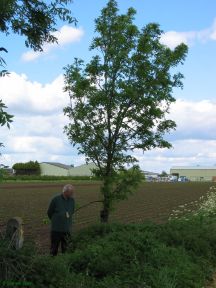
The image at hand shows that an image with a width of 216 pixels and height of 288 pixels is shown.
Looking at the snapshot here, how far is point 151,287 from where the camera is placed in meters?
7.36

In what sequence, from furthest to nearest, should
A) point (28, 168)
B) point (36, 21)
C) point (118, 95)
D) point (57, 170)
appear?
point (57, 170) < point (28, 168) < point (118, 95) < point (36, 21)

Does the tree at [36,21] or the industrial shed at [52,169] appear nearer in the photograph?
the tree at [36,21]

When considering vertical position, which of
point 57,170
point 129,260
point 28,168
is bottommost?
point 129,260

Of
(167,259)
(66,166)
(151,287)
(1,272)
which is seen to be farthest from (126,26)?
(66,166)

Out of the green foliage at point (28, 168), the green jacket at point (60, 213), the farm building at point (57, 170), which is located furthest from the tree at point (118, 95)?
the farm building at point (57, 170)

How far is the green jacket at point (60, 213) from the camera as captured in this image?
36.8ft

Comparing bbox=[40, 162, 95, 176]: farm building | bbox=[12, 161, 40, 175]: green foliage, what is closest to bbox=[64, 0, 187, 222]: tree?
bbox=[12, 161, 40, 175]: green foliage

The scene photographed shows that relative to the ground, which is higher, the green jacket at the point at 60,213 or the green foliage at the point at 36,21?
the green foliage at the point at 36,21

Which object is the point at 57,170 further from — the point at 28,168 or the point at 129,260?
the point at 129,260

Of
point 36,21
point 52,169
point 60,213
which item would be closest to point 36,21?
point 36,21

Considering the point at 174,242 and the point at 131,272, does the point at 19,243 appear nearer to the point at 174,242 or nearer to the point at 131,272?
the point at 131,272

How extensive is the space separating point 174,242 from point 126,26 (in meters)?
5.86

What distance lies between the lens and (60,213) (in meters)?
11.2

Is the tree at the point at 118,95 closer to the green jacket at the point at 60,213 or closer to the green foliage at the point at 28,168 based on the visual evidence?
the green jacket at the point at 60,213
